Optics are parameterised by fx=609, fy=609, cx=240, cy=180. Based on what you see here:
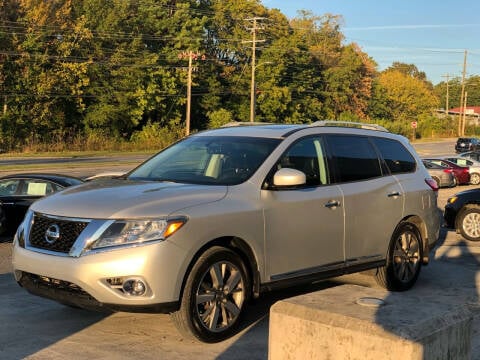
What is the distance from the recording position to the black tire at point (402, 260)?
6.49 m

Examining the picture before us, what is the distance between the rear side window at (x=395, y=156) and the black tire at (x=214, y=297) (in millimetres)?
2597

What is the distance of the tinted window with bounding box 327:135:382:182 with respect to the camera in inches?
238

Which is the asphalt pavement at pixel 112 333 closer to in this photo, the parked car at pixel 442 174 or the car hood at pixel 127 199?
the car hood at pixel 127 199

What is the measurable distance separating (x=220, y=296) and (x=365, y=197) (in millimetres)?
2081

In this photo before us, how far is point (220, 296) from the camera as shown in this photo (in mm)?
4812

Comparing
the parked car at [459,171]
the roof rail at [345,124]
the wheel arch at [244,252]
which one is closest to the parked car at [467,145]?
the parked car at [459,171]

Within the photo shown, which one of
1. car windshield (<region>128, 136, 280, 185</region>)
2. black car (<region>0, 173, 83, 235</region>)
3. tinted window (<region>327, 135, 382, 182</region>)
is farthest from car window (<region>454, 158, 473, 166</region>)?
car windshield (<region>128, 136, 280, 185</region>)

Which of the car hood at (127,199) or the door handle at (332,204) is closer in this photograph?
the car hood at (127,199)

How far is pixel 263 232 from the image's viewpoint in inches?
200

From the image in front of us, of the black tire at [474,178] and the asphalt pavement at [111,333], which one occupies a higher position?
the asphalt pavement at [111,333]

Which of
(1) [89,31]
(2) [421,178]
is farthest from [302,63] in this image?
(2) [421,178]

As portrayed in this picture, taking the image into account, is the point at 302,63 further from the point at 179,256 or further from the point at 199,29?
the point at 179,256

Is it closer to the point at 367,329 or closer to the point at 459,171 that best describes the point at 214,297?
the point at 367,329

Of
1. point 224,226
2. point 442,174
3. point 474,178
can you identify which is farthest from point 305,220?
point 474,178
